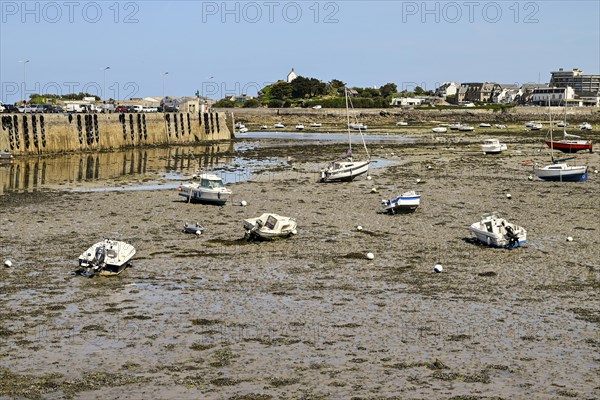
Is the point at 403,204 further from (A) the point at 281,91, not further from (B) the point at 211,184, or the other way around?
(A) the point at 281,91

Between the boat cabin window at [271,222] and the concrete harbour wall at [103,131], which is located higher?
the concrete harbour wall at [103,131]

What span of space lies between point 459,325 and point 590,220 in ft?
57.0

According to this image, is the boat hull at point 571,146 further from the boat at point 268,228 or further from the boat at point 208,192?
the boat at point 268,228

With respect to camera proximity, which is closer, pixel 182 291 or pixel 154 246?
pixel 182 291

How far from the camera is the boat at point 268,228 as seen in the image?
29922mm

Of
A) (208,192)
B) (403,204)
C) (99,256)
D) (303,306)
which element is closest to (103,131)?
(208,192)

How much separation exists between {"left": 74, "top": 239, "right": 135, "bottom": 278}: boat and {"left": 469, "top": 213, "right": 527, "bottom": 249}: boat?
12.3 m

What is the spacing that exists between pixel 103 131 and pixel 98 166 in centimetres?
1844

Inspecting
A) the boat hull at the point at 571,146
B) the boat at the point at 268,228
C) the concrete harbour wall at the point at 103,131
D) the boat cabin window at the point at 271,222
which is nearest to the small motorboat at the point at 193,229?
the boat at the point at 268,228

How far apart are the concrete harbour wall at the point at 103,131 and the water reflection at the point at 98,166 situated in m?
2.31

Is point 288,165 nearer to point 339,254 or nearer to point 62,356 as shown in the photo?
point 339,254

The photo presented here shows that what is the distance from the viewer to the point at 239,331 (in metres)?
19.5

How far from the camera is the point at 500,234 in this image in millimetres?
28812

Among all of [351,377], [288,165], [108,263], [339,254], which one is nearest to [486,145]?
[288,165]
